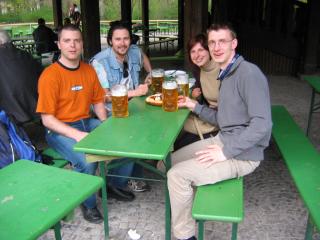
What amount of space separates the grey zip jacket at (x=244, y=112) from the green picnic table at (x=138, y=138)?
30cm

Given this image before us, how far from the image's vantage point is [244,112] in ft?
7.34

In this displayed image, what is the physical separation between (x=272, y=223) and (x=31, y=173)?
1771mm

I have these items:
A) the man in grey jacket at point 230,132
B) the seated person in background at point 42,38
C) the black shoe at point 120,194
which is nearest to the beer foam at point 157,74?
the man in grey jacket at point 230,132

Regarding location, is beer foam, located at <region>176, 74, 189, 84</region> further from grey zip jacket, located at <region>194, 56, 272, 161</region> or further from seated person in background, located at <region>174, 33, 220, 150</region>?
grey zip jacket, located at <region>194, 56, 272, 161</region>

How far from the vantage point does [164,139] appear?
2141 millimetres

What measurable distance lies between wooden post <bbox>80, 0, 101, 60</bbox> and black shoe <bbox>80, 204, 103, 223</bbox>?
224 inches

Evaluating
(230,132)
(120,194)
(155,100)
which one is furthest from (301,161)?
(120,194)

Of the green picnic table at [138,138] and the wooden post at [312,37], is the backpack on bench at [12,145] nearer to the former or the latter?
the green picnic table at [138,138]

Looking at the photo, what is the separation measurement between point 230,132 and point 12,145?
1414mm

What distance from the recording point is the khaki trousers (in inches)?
86.3

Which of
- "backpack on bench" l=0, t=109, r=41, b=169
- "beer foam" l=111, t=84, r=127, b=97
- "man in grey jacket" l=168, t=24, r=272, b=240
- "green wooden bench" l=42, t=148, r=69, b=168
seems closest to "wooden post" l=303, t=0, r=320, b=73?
"man in grey jacket" l=168, t=24, r=272, b=240

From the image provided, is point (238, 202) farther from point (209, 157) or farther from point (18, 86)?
point (18, 86)

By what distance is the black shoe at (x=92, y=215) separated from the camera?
2.77 metres

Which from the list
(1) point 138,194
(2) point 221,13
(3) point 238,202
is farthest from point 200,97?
(2) point 221,13
